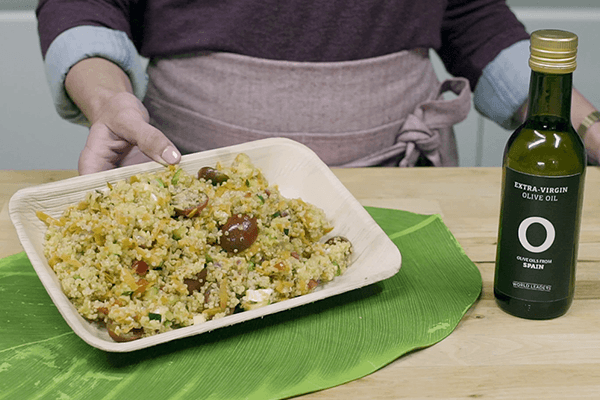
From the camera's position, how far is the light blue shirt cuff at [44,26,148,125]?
1.33 metres

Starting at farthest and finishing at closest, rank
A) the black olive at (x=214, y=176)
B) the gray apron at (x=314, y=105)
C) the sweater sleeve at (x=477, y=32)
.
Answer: the sweater sleeve at (x=477, y=32) → the gray apron at (x=314, y=105) → the black olive at (x=214, y=176)

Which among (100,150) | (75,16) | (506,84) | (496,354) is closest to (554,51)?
(496,354)

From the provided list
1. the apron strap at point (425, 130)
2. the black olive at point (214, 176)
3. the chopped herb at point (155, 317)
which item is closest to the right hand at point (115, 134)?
the black olive at point (214, 176)

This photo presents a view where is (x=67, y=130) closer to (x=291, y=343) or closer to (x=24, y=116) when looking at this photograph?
(x=24, y=116)

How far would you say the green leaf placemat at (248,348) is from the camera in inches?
30.5

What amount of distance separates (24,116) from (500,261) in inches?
82.8

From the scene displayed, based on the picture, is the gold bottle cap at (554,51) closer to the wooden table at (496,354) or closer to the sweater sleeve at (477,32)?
the wooden table at (496,354)

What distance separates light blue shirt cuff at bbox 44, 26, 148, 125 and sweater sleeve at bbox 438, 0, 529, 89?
0.80 meters

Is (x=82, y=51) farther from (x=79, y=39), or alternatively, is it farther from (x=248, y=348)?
(x=248, y=348)

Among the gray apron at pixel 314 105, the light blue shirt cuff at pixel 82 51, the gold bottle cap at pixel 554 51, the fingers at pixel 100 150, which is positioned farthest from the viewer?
the gray apron at pixel 314 105

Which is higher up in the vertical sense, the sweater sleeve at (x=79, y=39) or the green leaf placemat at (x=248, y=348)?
the sweater sleeve at (x=79, y=39)

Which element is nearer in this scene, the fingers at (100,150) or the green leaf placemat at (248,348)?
the green leaf placemat at (248,348)

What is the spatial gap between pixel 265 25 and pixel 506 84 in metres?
0.59

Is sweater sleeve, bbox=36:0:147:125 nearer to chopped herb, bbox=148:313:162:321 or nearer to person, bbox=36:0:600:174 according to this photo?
person, bbox=36:0:600:174
